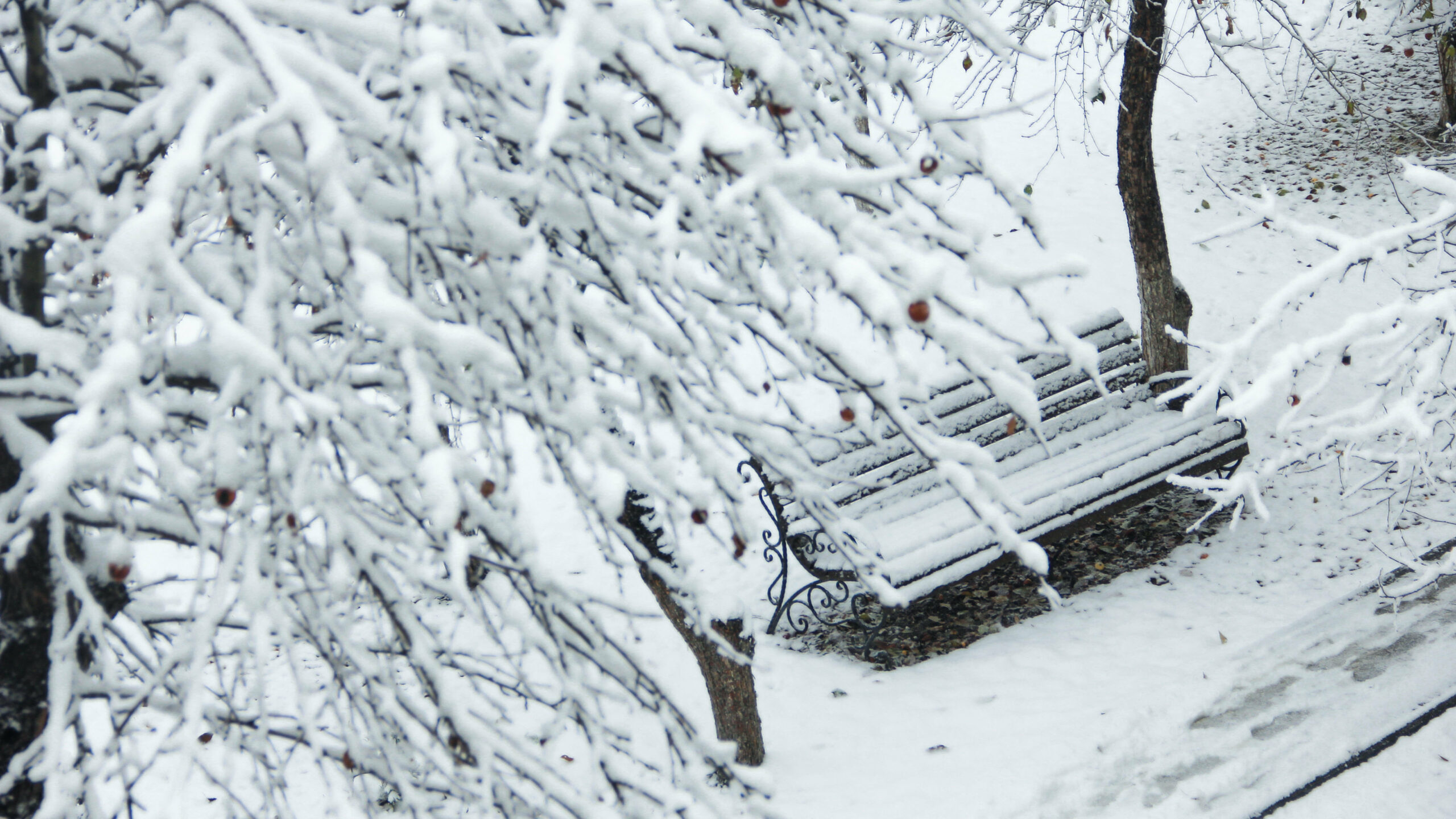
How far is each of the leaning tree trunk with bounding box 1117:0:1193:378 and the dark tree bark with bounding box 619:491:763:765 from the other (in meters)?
4.16

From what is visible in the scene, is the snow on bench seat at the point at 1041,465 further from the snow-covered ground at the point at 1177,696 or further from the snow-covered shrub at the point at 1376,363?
the snow-covered shrub at the point at 1376,363

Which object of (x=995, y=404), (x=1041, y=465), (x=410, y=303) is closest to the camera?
(x=410, y=303)

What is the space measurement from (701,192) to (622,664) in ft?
3.20

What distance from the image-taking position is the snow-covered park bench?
16.9ft

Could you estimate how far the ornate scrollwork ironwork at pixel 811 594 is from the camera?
516 cm

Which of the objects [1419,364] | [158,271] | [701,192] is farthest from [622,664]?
[1419,364]

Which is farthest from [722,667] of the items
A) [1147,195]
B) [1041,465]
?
[1147,195]

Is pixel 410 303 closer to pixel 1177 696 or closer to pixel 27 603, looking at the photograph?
pixel 27 603

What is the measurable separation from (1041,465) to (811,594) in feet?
5.11

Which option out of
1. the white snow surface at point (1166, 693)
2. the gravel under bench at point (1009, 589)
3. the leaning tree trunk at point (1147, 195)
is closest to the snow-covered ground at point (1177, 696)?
the white snow surface at point (1166, 693)

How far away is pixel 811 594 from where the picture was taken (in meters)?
6.20

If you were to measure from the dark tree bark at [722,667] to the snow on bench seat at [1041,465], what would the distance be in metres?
0.85

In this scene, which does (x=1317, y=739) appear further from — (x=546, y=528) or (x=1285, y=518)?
(x=546, y=528)

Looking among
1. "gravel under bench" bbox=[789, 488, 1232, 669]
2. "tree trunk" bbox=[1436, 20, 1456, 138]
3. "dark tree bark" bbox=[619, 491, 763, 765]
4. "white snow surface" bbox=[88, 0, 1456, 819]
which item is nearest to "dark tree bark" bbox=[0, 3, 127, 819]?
"white snow surface" bbox=[88, 0, 1456, 819]
